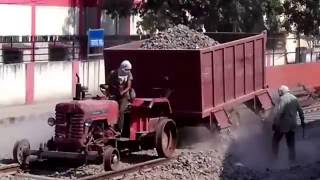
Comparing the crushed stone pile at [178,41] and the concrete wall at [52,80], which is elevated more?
the crushed stone pile at [178,41]

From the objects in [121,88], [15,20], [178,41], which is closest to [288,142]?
[178,41]

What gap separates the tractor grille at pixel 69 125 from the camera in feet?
39.7

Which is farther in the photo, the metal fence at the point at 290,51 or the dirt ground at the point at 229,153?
the metal fence at the point at 290,51

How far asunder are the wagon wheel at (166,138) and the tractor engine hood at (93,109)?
4.28ft

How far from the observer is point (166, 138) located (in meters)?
14.3

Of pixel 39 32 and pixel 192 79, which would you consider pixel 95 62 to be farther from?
pixel 192 79

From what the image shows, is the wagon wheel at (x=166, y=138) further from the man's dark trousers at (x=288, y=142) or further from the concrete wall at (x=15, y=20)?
→ the concrete wall at (x=15, y=20)

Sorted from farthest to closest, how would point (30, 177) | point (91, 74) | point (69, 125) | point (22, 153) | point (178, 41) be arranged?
point (91, 74), point (178, 41), point (22, 153), point (69, 125), point (30, 177)

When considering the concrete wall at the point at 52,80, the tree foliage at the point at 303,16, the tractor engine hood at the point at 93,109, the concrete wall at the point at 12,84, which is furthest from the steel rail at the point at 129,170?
the tree foliage at the point at 303,16

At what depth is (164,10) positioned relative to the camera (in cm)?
3023

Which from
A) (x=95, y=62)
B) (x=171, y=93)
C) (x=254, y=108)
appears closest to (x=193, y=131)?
(x=171, y=93)

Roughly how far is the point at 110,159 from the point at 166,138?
90.2 inches

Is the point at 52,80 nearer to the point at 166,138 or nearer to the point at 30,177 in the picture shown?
the point at 166,138

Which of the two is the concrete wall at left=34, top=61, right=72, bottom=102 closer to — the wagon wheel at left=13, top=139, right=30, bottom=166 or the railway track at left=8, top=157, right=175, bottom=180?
the wagon wheel at left=13, top=139, right=30, bottom=166
